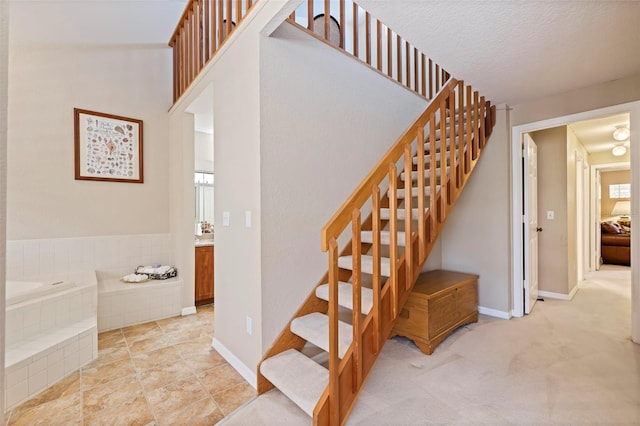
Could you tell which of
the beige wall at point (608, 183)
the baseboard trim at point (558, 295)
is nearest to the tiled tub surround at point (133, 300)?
the baseboard trim at point (558, 295)

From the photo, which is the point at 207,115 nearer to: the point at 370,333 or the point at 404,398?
the point at 370,333

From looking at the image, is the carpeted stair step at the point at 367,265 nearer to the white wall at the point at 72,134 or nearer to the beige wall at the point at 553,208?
the white wall at the point at 72,134

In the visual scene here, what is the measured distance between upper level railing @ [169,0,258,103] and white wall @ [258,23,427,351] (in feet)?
1.79

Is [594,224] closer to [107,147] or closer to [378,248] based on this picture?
[378,248]

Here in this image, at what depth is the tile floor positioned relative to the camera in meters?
1.66

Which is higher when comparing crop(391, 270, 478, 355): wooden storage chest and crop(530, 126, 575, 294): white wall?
crop(530, 126, 575, 294): white wall

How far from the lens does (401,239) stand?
2.19m

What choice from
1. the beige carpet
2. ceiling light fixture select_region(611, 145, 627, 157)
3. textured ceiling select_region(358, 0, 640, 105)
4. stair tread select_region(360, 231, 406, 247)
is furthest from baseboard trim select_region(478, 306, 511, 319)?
ceiling light fixture select_region(611, 145, 627, 157)

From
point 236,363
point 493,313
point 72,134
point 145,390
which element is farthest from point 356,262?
point 72,134

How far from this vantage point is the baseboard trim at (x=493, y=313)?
3.01 metres

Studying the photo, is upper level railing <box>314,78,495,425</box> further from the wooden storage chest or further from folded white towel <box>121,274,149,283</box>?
folded white towel <box>121,274,149,283</box>

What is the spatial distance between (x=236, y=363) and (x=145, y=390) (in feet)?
1.91

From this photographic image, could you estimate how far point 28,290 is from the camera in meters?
2.14

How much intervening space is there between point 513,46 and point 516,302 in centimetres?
246
